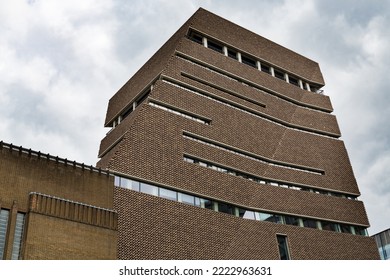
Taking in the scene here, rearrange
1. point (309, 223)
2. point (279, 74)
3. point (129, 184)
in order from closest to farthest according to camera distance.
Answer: point (129, 184)
point (309, 223)
point (279, 74)

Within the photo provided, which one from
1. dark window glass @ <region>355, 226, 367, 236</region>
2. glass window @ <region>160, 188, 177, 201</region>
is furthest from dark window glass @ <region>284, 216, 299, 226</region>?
glass window @ <region>160, 188, 177, 201</region>

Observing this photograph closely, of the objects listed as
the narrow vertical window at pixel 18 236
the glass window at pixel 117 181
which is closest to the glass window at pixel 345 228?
the glass window at pixel 117 181

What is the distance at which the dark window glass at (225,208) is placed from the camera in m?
30.7

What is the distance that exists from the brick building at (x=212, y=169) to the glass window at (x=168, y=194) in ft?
Result: 0.24

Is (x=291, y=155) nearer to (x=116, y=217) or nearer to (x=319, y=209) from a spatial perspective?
(x=319, y=209)

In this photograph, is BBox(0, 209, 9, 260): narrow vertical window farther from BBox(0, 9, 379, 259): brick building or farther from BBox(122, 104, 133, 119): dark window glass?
BBox(122, 104, 133, 119): dark window glass

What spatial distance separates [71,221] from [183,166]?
9.32 metres

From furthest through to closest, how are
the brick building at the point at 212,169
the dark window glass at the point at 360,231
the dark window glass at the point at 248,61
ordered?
the dark window glass at the point at 248,61
the dark window glass at the point at 360,231
the brick building at the point at 212,169

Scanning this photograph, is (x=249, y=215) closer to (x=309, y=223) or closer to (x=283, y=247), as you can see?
(x=283, y=247)

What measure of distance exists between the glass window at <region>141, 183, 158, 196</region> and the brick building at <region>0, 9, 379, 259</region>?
85mm

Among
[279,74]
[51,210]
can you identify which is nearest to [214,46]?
[279,74]

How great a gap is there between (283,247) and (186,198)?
831 cm

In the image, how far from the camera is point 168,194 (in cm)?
2848

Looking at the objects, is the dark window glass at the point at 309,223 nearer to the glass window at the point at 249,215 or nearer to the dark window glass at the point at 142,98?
the glass window at the point at 249,215
